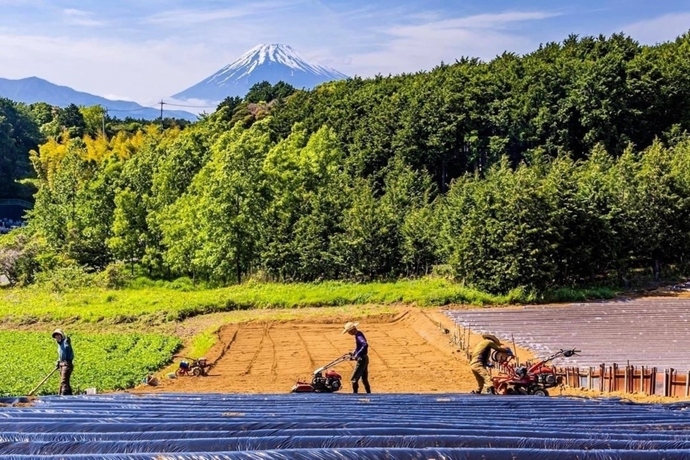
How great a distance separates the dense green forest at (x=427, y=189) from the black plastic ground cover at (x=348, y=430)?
69.7 ft

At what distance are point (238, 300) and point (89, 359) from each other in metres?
9.53

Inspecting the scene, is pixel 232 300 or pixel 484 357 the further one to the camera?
pixel 232 300

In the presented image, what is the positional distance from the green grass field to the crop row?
2721 millimetres

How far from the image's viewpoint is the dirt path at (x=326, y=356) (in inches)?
621

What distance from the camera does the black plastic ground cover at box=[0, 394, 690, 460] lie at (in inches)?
151

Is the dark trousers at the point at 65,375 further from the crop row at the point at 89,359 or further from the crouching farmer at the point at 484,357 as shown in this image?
the crouching farmer at the point at 484,357

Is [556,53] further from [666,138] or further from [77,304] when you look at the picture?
[77,304]

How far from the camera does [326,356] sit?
766 inches

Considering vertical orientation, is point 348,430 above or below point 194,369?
above

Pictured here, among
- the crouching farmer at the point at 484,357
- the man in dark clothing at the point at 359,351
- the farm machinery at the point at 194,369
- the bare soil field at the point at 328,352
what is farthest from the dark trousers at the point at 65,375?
the crouching farmer at the point at 484,357

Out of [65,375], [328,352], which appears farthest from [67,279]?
[65,375]

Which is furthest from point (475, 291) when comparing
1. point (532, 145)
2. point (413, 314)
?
point (532, 145)

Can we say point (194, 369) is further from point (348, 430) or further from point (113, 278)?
point (113, 278)

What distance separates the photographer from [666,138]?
43375 millimetres
